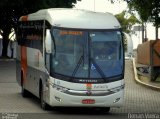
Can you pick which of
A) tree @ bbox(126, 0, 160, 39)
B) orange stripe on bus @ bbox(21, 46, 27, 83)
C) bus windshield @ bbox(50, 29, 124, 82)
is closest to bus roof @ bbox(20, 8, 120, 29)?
bus windshield @ bbox(50, 29, 124, 82)

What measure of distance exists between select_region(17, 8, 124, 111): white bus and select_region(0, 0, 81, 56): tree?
3284cm

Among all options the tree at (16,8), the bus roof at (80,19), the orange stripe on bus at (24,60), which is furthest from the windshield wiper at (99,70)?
the tree at (16,8)

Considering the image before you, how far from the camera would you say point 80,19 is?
60.0 ft

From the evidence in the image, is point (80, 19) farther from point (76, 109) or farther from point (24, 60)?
point (24, 60)

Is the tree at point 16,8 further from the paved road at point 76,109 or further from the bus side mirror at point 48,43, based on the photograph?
the bus side mirror at point 48,43

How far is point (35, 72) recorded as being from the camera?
20641mm

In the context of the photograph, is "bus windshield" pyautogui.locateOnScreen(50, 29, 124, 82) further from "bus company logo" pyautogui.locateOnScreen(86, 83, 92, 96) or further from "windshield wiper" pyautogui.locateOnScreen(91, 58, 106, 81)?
"bus company logo" pyautogui.locateOnScreen(86, 83, 92, 96)

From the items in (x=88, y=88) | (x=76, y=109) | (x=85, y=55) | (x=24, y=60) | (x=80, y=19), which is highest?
(x=80, y=19)

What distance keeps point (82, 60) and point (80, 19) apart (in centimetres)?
130

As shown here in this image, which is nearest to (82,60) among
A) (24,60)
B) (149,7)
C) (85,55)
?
(85,55)

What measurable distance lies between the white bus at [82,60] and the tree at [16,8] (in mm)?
32839

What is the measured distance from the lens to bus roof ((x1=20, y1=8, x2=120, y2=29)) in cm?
1814

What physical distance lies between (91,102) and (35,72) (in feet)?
11.9

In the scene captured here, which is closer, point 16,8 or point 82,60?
point 82,60
